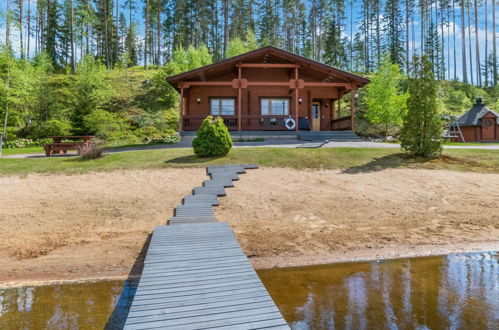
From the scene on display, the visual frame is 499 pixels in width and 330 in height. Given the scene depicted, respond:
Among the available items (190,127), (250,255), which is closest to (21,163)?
(190,127)

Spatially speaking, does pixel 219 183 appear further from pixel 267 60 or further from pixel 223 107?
pixel 267 60

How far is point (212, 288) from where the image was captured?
3.12 m

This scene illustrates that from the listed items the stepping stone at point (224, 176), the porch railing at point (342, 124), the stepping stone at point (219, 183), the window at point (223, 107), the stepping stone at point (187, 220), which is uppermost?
the window at point (223, 107)

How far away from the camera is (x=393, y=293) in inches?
144

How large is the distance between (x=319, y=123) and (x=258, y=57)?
6.76 meters

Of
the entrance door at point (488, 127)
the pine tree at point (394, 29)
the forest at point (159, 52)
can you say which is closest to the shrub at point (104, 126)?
the forest at point (159, 52)

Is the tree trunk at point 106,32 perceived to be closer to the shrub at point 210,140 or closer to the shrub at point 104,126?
the shrub at point 104,126

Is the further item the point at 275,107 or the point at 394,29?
the point at 394,29

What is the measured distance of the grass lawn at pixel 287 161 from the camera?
33.6ft

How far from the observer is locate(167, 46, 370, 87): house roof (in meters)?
17.6

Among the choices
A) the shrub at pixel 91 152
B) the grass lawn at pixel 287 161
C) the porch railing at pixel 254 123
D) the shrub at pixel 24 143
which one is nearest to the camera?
the grass lawn at pixel 287 161

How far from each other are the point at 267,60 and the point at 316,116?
221 inches

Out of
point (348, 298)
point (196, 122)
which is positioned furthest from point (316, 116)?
point (348, 298)

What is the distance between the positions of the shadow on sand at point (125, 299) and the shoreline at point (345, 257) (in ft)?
0.29
